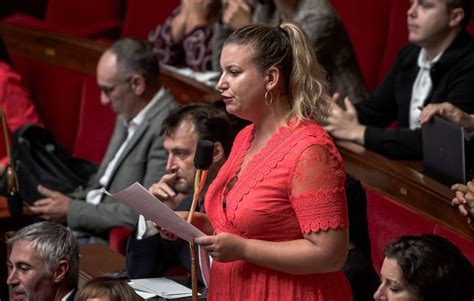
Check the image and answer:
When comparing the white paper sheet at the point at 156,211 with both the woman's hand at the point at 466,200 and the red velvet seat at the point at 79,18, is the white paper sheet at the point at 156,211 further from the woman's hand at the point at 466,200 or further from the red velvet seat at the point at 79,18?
the red velvet seat at the point at 79,18

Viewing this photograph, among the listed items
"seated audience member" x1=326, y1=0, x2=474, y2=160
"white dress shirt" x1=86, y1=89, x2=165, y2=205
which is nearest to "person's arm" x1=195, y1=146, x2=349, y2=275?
"seated audience member" x1=326, y1=0, x2=474, y2=160

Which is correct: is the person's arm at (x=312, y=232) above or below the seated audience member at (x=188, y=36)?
above

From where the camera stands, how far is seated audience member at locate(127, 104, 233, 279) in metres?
1.37

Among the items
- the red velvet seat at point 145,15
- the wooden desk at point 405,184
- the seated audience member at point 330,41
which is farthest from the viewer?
the red velvet seat at point 145,15

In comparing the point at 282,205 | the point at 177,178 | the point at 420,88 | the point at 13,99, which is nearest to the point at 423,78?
the point at 420,88

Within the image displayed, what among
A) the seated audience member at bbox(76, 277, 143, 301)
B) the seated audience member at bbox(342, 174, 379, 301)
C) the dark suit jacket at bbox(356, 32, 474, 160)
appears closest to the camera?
the seated audience member at bbox(76, 277, 143, 301)

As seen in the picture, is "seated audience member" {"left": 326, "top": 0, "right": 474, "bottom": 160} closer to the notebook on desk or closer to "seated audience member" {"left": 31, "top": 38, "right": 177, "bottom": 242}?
the notebook on desk

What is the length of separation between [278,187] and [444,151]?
46 centimetres

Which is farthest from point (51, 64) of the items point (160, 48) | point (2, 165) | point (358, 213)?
point (358, 213)

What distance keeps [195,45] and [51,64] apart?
1.28ft

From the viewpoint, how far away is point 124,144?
1848 millimetres

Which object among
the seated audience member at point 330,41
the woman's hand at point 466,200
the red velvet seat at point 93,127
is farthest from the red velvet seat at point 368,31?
the woman's hand at point 466,200

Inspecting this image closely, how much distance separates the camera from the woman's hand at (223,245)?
993 millimetres

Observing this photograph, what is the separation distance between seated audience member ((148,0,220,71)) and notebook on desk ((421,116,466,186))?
70cm
